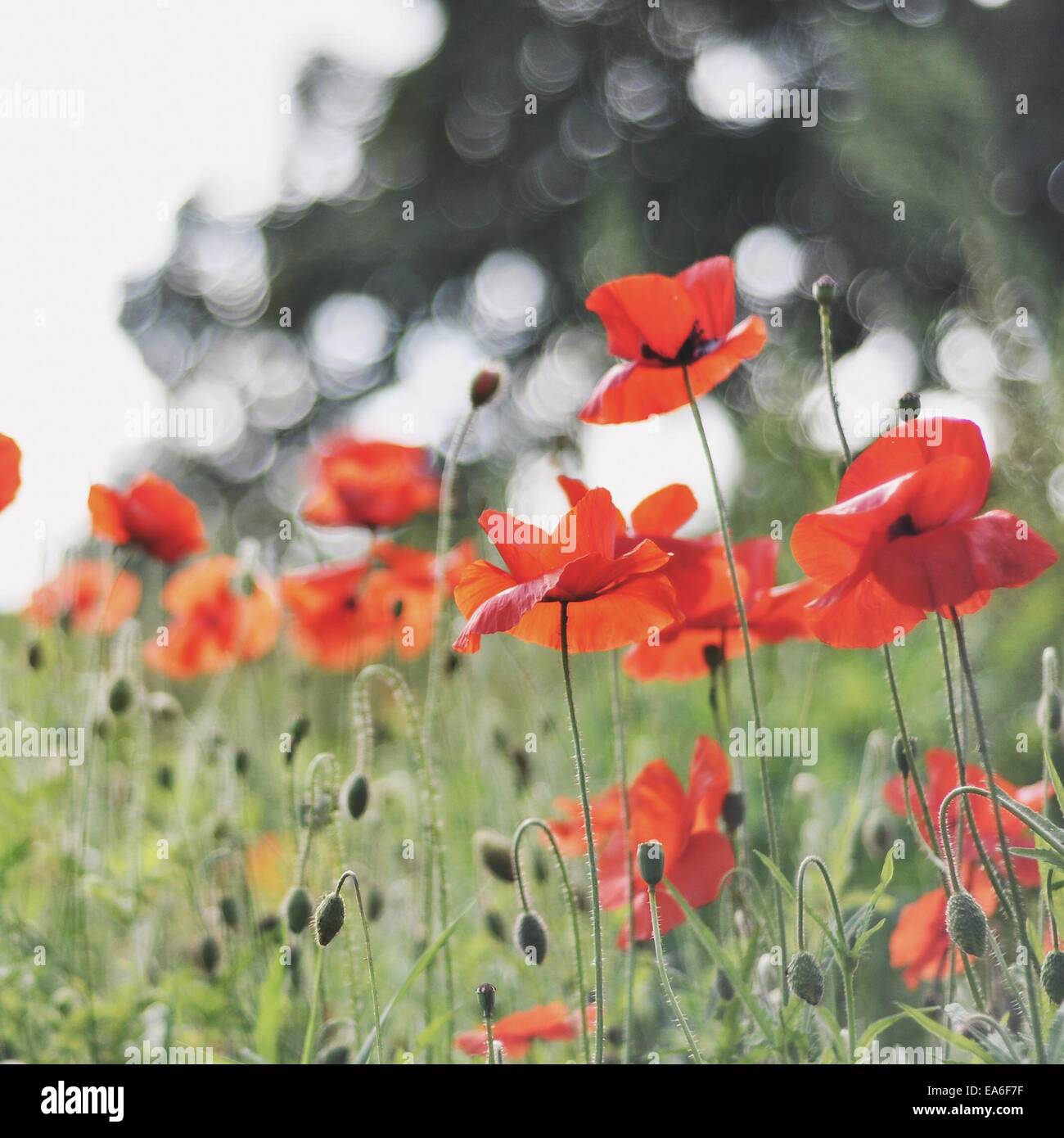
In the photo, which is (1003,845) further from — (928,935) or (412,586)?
(412,586)

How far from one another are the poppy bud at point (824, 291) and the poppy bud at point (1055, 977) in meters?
0.51

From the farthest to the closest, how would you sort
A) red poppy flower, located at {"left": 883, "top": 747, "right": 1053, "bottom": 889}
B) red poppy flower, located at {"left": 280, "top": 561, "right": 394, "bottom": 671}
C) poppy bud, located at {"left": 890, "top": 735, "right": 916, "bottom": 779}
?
red poppy flower, located at {"left": 280, "top": 561, "right": 394, "bottom": 671}
red poppy flower, located at {"left": 883, "top": 747, "right": 1053, "bottom": 889}
poppy bud, located at {"left": 890, "top": 735, "right": 916, "bottom": 779}

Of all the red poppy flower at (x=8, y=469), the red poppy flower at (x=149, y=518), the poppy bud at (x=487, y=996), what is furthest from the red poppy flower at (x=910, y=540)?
the red poppy flower at (x=149, y=518)

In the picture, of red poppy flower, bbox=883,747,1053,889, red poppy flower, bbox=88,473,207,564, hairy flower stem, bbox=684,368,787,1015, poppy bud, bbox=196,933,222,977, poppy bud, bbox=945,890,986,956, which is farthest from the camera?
red poppy flower, bbox=88,473,207,564

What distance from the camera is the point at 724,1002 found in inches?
42.8

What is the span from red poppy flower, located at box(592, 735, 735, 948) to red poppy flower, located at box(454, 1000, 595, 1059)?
0.11m

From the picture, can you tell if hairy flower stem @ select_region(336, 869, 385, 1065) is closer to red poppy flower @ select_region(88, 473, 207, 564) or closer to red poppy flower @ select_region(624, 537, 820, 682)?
red poppy flower @ select_region(624, 537, 820, 682)

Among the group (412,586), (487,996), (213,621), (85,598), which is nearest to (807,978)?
(487,996)

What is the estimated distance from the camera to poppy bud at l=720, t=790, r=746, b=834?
3.48 feet

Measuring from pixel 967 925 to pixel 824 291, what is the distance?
1.61 ft

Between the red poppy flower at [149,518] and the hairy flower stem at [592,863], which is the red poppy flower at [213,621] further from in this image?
the hairy flower stem at [592,863]

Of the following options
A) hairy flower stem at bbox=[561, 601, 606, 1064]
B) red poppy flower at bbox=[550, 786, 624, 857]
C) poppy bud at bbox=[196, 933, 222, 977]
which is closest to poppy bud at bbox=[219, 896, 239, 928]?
poppy bud at bbox=[196, 933, 222, 977]

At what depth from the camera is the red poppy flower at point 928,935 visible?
43.5 inches

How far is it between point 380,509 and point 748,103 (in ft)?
2.41
